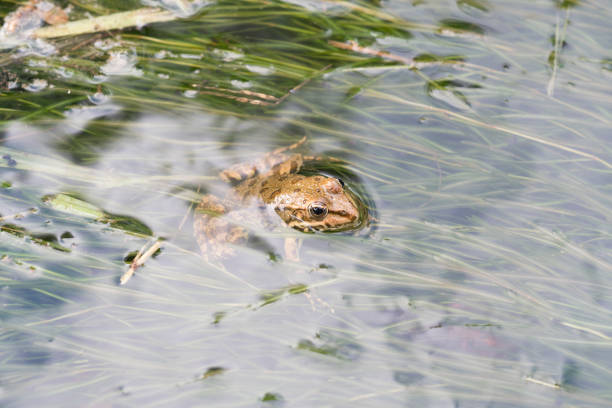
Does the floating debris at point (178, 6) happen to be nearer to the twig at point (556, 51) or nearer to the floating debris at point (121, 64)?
the floating debris at point (121, 64)

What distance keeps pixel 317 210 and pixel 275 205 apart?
1.37 feet

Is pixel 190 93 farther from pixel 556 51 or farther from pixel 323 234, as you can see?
pixel 556 51

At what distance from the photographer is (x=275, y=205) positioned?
3402 millimetres

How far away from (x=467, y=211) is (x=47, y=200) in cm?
324

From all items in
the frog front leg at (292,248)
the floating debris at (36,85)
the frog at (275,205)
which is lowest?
the frog front leg at (292,248)

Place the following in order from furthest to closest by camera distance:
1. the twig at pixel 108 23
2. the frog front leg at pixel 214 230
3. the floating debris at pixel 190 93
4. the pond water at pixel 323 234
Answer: the twig at pixel 108 23 → the floating debris at pixel 190 93 → the frog front leg at pixel 214 230 → the pond water at pixel 323 234

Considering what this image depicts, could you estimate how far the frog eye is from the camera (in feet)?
10.3

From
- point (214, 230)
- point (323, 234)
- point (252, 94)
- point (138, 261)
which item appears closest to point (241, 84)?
point (252, 94)

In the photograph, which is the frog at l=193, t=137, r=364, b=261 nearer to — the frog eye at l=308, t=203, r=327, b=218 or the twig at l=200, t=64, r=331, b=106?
the frog eye at l=308, t=203, r=327, b=218

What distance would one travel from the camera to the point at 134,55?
3.92 meters

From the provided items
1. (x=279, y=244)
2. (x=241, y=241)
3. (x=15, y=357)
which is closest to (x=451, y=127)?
(x=279, y=244)

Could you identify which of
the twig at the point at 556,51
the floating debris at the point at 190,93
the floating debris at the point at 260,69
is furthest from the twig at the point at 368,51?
the floating debris at the point at 190,93

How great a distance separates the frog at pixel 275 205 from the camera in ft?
10.3

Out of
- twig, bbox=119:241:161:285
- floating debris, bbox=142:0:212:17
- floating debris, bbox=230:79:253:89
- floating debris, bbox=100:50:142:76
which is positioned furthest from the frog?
floating debris, bbox=142:0:212:17
